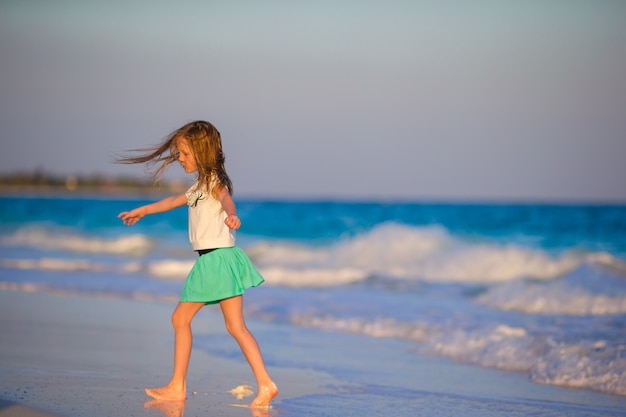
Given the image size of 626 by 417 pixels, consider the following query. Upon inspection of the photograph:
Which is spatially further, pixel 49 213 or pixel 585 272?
pixel 49 213

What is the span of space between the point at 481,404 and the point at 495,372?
114 cm

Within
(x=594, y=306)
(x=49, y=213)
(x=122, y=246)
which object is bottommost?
(x=594, y=306)

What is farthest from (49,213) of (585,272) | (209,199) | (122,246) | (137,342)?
(209,199)

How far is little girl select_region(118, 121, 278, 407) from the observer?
4.56 meters

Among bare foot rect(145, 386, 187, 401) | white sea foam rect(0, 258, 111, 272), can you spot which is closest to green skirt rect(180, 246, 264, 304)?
bare foot rect(145, 386, 187, 401)

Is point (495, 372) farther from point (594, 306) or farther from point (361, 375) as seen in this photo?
point (594, 306)

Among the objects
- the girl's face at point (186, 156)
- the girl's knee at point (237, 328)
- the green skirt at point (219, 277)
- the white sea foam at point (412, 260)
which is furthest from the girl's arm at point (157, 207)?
the white sea foam at point (412, 260)

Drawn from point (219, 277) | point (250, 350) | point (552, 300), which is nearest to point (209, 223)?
point (219, 277)

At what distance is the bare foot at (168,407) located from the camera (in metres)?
4.40

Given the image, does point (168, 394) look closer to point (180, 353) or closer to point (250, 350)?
point (180, 353)

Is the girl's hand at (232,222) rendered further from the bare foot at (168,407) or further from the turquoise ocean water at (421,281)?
the turquoise ocean water at (421,281)

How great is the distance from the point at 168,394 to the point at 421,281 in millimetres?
7744

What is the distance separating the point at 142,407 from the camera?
4.52 meters

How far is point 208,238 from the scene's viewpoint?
4621mm
